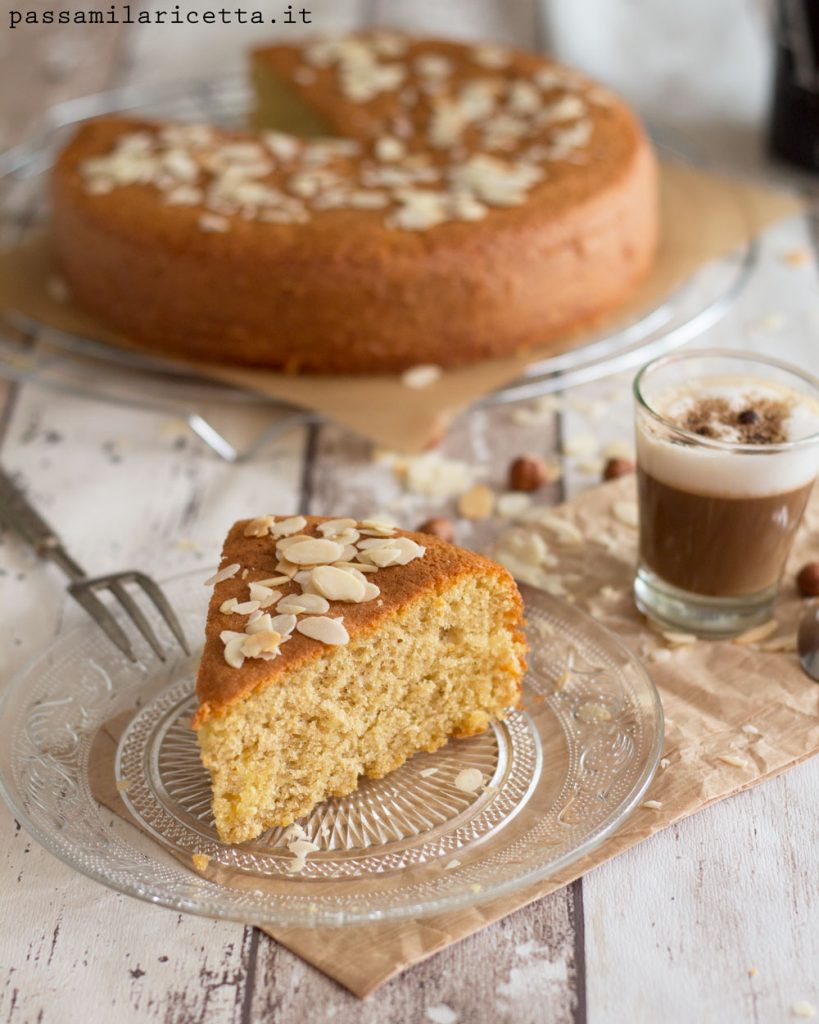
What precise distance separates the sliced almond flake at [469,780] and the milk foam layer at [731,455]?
1.91 ft

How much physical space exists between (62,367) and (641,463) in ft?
4.93

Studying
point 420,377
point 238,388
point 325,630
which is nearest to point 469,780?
point 325,630

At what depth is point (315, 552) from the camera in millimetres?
1876

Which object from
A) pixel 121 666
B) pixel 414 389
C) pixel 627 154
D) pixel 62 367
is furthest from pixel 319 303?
pixel 121 666

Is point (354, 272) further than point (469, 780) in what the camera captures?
Yes

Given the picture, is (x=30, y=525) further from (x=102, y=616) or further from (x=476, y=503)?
(x=476, y=503)

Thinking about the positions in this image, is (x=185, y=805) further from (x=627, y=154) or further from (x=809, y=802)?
(x=627, y=154)

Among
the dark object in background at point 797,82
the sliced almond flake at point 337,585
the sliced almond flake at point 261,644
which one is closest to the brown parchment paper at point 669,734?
the sliced almond flake at point 261,644

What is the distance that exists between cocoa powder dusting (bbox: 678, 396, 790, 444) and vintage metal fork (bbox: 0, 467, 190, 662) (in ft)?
2.91

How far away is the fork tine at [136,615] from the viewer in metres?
2.05

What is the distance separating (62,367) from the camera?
3033mm

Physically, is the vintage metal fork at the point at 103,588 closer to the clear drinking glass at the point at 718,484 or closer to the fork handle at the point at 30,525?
the fork handle at the point at 30,525

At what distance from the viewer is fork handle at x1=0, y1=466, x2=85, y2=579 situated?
2371 mm

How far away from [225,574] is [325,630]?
0.74 feet
